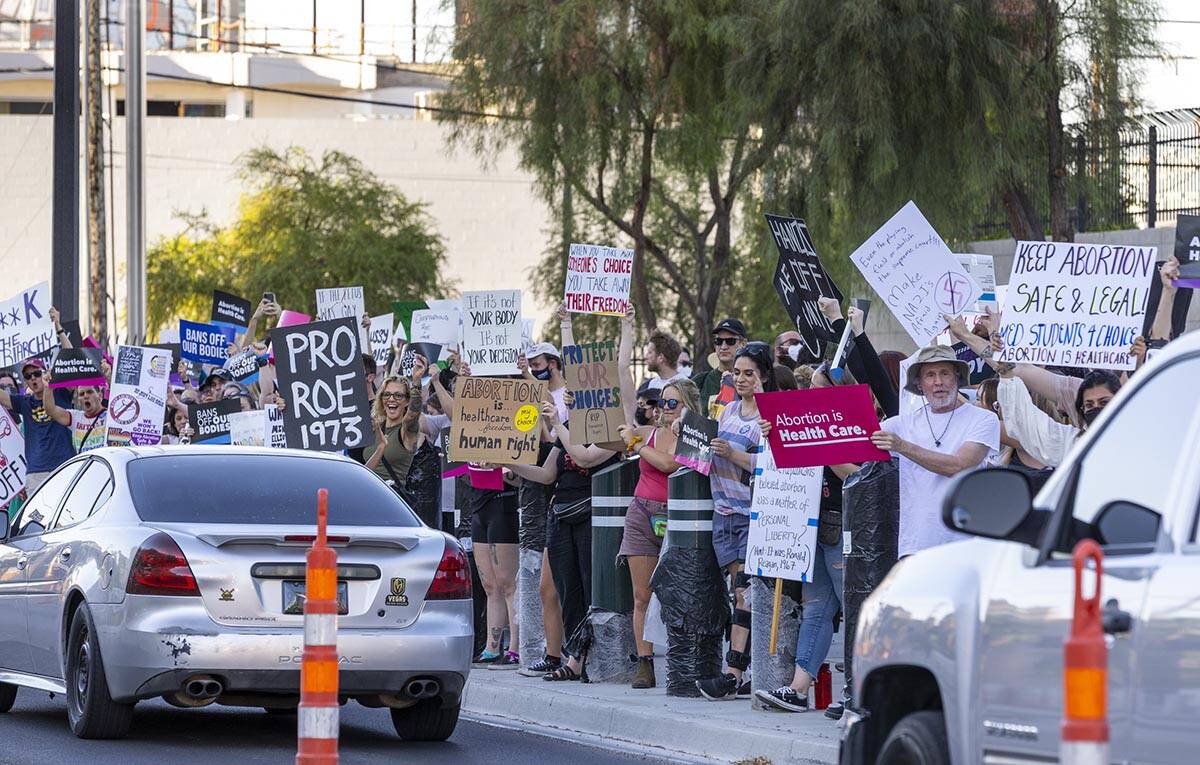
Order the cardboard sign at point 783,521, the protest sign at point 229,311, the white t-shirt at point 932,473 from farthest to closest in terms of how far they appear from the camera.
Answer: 1. the protest sign at point 229,311
2. the cardboard sign at point 783,521
3. the white t-shirt at point 932,473

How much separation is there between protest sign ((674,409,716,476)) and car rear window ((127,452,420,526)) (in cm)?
190

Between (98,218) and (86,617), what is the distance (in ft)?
79.3

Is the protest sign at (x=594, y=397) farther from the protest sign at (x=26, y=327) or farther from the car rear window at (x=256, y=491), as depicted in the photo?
the protest sign at (x=26, y=327)

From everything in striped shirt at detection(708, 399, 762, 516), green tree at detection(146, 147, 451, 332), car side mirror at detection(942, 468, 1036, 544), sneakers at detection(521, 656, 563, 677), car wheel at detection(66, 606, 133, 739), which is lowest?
sneakers at detection(521, 656, 563, 677)

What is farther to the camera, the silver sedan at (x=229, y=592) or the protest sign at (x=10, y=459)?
the protest sign at (x=10, y=459)

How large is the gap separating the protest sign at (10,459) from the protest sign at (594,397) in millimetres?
7985

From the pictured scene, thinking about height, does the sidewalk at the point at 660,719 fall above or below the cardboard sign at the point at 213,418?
below

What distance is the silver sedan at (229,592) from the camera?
10.1m

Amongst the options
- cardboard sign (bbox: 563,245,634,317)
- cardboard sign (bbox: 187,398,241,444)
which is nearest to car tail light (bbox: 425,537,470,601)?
cardboard sign (bbox: 563,245,634,317)

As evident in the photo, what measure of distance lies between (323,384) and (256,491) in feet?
15.6

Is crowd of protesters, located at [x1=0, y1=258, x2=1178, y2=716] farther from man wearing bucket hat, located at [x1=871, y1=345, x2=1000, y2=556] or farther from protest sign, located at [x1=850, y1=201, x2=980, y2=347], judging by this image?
protest sign, located at [x1=850, y1=201, x2=980, y2=347]

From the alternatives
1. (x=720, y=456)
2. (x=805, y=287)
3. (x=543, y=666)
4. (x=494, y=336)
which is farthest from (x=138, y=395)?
(x=720, y=456)

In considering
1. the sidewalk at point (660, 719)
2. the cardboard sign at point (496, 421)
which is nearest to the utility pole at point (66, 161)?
the cardboard sign at point (496, 421)

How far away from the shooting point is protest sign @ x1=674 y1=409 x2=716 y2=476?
1223 cm
